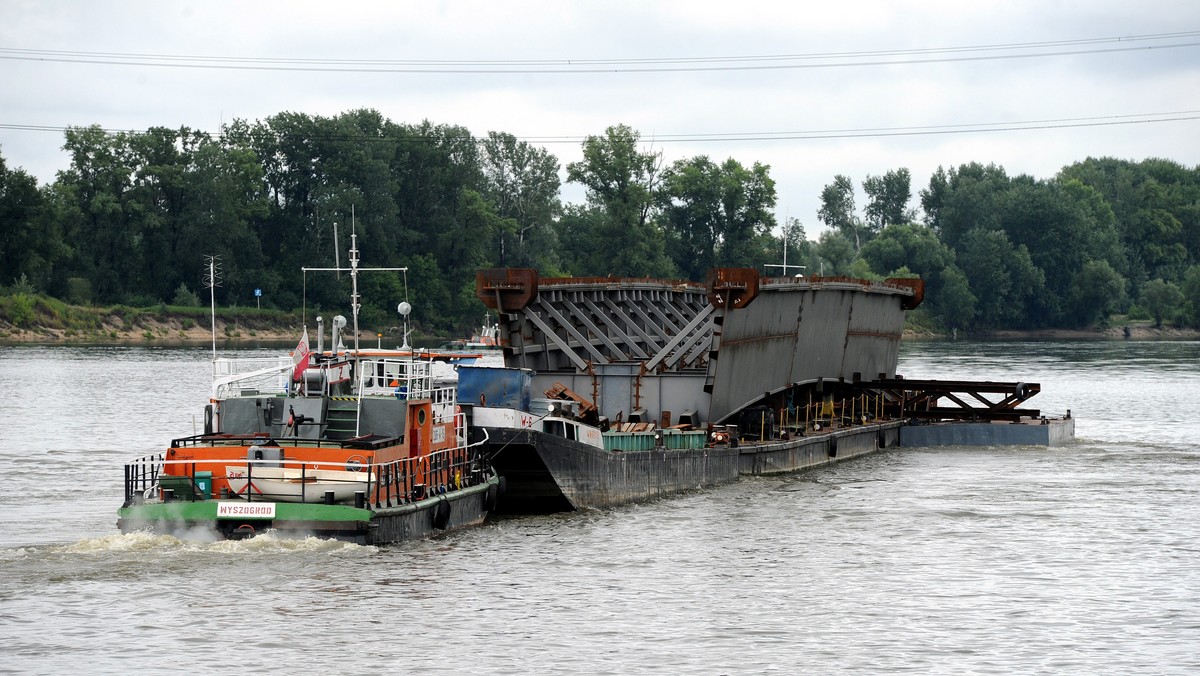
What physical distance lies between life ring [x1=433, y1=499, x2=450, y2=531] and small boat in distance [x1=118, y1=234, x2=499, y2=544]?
0.07 ft

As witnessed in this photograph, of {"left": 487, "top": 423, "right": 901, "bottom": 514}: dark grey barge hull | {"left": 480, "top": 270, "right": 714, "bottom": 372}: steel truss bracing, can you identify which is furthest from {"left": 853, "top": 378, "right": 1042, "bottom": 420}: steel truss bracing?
{"left": 487, "top": 423, "right": 901, "bottom": 514}: dark grey barge hull

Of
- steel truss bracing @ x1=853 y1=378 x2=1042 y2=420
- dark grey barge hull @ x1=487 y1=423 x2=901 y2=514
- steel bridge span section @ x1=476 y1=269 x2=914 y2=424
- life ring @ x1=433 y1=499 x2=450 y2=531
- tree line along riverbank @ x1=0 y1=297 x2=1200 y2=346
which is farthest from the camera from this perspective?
tree line along riverbank @ x1=0 y1=297 x2=1200 y2=346

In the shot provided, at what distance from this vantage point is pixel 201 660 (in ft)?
78.1

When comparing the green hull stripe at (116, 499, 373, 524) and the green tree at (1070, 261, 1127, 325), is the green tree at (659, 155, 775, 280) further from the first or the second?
the green hull stripe at (116, 499, 373, 524)

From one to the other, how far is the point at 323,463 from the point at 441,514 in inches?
136

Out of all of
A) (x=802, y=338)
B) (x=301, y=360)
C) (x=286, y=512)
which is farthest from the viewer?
(x=802, y=338)

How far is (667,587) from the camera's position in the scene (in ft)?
98.7

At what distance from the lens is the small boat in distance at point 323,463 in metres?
29.6

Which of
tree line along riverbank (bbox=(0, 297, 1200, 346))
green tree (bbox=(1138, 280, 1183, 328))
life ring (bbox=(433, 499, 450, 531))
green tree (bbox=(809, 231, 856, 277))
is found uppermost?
green tree (bbox=(809, 231, 856, 277))

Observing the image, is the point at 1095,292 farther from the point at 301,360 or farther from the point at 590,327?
the point at 301,360

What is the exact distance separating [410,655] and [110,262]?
120 m

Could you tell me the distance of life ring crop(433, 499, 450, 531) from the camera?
3269 centimetres

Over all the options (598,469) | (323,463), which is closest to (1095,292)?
(598,469)

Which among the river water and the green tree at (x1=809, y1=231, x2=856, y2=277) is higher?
the green tree at (x1=809, y1=231, x2=856, y2=277)
